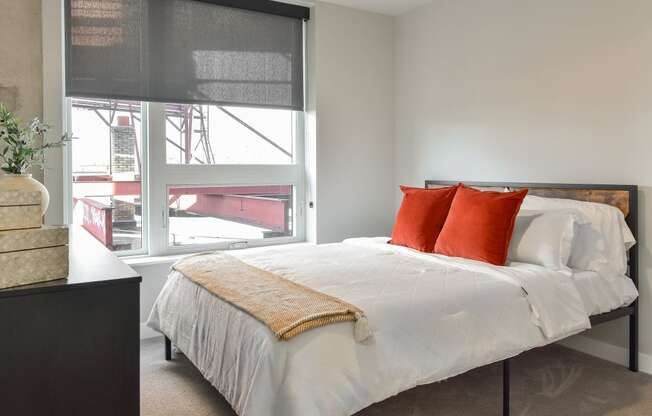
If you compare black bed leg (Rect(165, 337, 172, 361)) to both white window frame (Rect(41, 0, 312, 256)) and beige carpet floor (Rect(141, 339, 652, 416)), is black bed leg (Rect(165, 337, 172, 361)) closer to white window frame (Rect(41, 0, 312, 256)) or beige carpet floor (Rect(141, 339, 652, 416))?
beige carpet floor (Rect(141, 339, 652, 416))

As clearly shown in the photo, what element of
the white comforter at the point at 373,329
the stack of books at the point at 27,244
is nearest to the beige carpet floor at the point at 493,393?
the white comforter at the point at 373,329

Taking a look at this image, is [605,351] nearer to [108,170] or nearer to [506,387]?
[506,387]

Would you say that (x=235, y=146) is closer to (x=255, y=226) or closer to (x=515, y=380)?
(x=255, y=226)

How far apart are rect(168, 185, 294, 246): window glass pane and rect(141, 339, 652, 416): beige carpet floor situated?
108 cm

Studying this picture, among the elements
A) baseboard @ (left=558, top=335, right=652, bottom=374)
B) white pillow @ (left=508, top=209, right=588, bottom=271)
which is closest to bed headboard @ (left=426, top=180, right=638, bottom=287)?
white pillow @ (left=508, top=209, right=588, bottom=271)

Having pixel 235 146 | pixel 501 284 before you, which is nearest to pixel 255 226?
pixel 235 146

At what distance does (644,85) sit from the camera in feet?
8.87

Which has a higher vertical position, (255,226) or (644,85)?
(644,85)

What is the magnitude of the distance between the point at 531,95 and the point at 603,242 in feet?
3.68

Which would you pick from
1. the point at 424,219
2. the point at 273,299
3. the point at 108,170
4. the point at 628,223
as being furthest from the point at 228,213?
the point at 628,223

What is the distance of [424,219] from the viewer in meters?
3.15

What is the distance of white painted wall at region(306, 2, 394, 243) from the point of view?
4070mm

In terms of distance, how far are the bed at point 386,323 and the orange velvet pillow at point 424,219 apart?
0.48 feet

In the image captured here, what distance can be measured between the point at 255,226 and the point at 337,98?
4.22 ft
